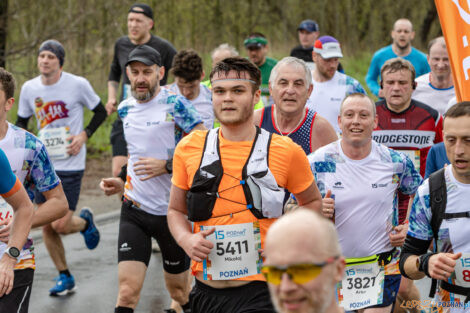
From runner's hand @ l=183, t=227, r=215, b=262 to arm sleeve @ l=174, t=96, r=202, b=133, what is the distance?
2.37 meters

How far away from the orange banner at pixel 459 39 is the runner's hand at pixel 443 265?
4.18ft

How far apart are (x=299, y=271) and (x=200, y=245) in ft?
6.17

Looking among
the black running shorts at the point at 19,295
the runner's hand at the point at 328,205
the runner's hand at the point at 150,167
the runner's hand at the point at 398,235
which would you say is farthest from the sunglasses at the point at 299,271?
the runner's hand at the point at 150,167

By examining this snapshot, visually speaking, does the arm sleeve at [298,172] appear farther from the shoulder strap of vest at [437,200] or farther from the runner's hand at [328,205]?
the runner's hand at [328,205]

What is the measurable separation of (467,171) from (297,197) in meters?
0.91

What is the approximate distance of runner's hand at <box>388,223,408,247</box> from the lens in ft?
17.6

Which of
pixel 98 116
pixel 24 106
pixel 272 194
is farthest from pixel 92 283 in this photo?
pixel 272 194

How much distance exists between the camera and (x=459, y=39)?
500 centimetres

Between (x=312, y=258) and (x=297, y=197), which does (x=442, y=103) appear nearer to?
(x=297, y=197)

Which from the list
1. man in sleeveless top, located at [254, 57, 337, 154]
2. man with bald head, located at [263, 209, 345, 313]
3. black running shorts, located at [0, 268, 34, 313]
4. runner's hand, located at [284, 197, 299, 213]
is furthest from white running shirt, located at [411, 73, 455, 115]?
man with bald head, located at [263, 209, 345, 313]

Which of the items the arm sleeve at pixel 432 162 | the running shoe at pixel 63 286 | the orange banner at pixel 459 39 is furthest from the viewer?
the running shoe at pixel 63 286

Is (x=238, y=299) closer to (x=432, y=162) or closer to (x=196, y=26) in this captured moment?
(x=432, y=162)

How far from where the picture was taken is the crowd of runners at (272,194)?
164 inches

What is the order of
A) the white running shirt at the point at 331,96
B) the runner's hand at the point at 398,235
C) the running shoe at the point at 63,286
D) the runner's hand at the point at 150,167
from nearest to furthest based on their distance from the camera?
the runner's hand at the point at 398,235 < the runner's hand at the point at 150,167 < the running shoe at the point at 63,286 < the white running shirt at the point at 331,96
